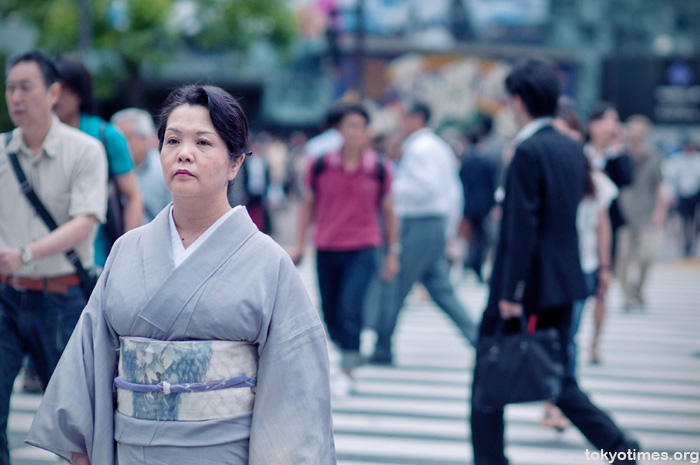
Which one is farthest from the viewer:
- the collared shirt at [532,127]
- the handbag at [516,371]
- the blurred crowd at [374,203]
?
the blurred crowd at [374,203]

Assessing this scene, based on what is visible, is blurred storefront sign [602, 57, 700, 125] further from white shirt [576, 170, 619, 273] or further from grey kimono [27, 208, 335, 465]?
grey kimono [27, 208, 335, 465]

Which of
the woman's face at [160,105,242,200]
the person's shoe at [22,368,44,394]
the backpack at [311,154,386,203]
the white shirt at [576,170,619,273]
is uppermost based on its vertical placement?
the woman's face at [160,105,242,200]

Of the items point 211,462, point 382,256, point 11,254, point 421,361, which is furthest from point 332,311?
point 211,462

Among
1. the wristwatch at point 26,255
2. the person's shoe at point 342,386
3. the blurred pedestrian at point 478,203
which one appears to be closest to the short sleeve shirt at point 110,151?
the wristwatch at point 26,255

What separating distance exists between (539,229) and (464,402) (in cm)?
249

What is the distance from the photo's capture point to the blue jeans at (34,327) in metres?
3.61

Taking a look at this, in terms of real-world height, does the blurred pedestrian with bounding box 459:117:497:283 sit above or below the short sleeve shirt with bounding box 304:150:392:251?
below

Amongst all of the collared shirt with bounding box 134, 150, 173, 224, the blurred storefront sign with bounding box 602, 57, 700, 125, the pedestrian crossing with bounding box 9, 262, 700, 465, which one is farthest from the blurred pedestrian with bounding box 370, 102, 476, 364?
the blurred storefront sign with bounding box 602, 57, 700, 125

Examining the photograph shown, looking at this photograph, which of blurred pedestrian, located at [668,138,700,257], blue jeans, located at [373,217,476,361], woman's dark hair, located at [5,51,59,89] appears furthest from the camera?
blurred pedestrian, located at [668,138,700,257]

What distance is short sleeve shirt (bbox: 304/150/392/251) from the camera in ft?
20.9

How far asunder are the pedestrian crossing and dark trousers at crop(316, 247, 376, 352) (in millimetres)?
487

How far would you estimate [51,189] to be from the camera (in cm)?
374

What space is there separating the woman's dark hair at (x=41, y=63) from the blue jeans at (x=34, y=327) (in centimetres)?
88

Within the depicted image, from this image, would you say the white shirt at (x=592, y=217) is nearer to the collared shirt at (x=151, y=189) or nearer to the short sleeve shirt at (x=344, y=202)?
the short sleeve shirt at (x=344, y=202)
